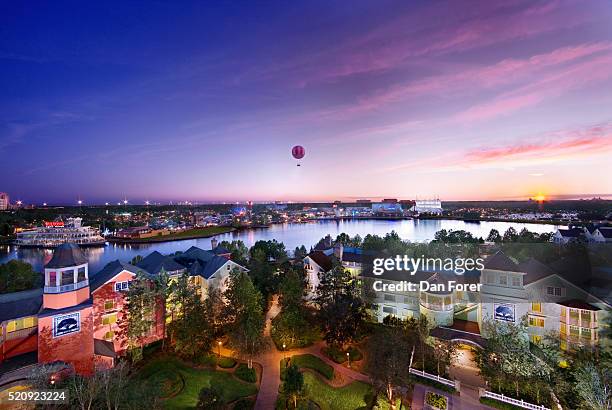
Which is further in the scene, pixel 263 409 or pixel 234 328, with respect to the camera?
pixel 234 328

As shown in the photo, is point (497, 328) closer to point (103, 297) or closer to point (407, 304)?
point (407, 304)

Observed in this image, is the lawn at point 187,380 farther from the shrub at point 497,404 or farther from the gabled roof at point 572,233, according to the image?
the gabled roof at point 572,233

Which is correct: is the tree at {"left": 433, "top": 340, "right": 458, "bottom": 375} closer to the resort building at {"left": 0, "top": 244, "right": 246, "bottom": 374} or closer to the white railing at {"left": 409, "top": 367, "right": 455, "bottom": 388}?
the white railing at {"left": 409, "top": 367, "right": 455, "bottom": 388}

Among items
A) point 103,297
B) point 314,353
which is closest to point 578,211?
point 314,353

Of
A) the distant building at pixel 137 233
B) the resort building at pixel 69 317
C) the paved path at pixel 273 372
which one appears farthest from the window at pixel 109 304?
the distant building at pixel 137 233

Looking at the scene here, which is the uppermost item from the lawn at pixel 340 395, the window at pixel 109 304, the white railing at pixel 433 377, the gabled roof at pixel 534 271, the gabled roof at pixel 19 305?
the gabled roof at pixel 534 271

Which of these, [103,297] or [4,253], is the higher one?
[103,297]

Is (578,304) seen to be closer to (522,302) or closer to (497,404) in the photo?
(522,302)
